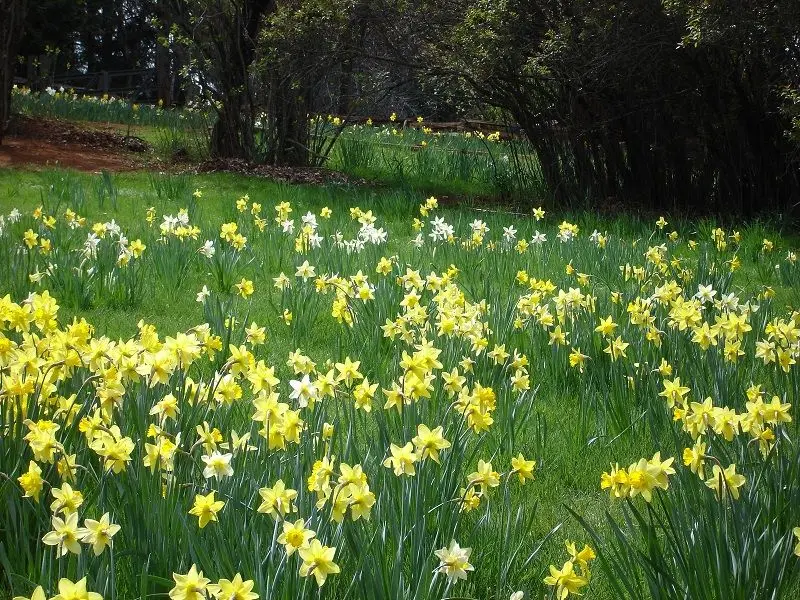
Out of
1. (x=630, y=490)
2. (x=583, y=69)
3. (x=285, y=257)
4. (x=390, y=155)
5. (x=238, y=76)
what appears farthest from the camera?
(x=390, y=155)

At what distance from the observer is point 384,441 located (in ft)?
7.03

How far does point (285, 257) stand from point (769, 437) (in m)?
3.96

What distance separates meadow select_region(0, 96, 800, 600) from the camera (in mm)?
1659

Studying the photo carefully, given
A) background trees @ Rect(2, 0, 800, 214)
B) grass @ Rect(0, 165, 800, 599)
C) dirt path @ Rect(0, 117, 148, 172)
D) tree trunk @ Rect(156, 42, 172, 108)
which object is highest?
tree trunk @ Rect(156, 42, 172, 108)

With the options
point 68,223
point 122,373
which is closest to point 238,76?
point 68,223

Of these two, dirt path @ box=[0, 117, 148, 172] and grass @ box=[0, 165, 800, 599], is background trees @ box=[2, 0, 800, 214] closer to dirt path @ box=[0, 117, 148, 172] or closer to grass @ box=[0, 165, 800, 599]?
grass @ box=[0, 165, 800, 599]

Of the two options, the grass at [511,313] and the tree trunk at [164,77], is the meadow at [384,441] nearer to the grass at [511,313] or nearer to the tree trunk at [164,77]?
the grass at [511,313]

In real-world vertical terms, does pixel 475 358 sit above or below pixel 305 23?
below

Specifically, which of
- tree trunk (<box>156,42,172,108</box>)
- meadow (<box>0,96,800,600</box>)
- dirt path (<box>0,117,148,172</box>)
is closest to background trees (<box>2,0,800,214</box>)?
dirt path (<box>0,117,148,172</box>)

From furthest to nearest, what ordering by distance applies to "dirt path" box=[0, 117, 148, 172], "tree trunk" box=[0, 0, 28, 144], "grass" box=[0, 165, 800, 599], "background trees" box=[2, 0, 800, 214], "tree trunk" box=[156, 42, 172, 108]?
"tree trunk" box=[156, 42, 172, 108] < "tree trunk" box=[0, 0, 28, 144] < "dirt path" box=[0, 117, 148, 172] < "background trees" box=[2, 0, 800, 214] < "grass" box=[0, 165, 800, 599]

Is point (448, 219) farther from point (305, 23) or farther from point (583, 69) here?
point (305, 23)

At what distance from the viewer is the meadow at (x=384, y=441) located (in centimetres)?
166

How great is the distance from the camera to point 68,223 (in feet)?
19.8

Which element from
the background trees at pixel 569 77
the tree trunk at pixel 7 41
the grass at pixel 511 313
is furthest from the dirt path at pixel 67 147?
the grass at pixel 511 313
